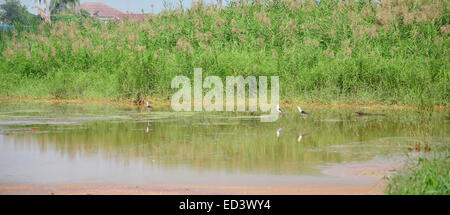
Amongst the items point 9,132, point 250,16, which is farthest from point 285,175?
point 250,16

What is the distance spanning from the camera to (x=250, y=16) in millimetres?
28812

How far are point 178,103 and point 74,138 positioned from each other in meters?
7.92

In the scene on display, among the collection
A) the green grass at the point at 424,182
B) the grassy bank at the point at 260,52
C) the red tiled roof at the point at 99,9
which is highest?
the red tiled roof at the point at 99,9

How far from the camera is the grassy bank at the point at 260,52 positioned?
20.7 metres

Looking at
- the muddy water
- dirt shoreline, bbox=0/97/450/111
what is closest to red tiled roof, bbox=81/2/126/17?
dirt shoreline, bbox=0/97/450/111

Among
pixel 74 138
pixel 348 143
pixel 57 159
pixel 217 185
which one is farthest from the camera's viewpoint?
pixel 74 138

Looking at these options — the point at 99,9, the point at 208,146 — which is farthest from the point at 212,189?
the point at 99,9

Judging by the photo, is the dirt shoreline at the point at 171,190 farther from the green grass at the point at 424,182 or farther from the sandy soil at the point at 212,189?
the green grass at the point at 424,182

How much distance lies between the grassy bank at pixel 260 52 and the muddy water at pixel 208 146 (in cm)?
239

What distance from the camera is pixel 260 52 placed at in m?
23.6

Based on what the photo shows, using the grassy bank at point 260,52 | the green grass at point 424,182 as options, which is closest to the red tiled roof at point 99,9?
the grassy bank at point 260,52

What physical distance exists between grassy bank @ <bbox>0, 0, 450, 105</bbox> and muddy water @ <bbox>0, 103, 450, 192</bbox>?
7.84ft

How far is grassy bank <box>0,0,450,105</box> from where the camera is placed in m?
20.7
